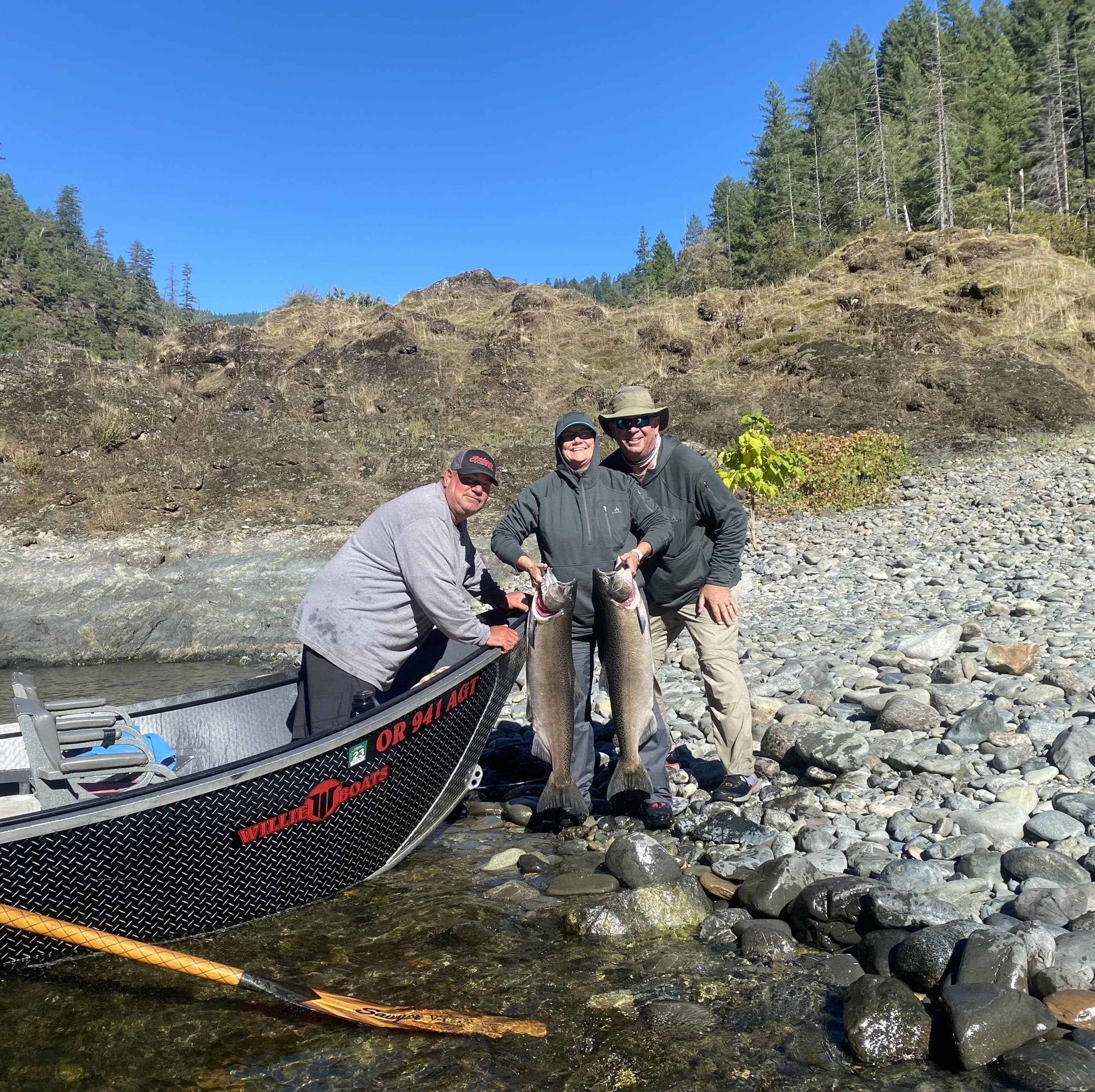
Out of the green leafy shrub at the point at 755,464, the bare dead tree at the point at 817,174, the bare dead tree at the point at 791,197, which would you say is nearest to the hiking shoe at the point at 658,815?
the green leafy shrub at the point at 755,464

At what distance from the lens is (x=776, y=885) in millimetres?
4164

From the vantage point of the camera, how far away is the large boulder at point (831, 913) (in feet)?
12.5

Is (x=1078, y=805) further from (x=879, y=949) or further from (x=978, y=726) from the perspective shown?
(x=879, y=949)

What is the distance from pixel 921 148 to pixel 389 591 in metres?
52.3

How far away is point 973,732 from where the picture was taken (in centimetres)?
550

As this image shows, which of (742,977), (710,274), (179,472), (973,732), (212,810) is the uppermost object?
(710,274)

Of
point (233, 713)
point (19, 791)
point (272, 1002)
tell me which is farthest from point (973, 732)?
point (19, 791)

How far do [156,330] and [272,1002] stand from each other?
88.5 meters

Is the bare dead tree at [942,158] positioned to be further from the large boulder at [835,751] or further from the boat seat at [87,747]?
the boat seat at [87,747]

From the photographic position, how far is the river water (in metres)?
3.15

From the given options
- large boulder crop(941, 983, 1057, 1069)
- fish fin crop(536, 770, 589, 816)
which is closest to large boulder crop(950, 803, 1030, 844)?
large boulder crop(941, 983, 1057, 1069)

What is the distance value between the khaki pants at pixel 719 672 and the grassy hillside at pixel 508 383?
12.6 m

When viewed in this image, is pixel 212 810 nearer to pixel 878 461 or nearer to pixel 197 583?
pixel 197 583

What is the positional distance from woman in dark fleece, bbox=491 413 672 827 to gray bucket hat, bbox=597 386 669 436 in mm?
159
